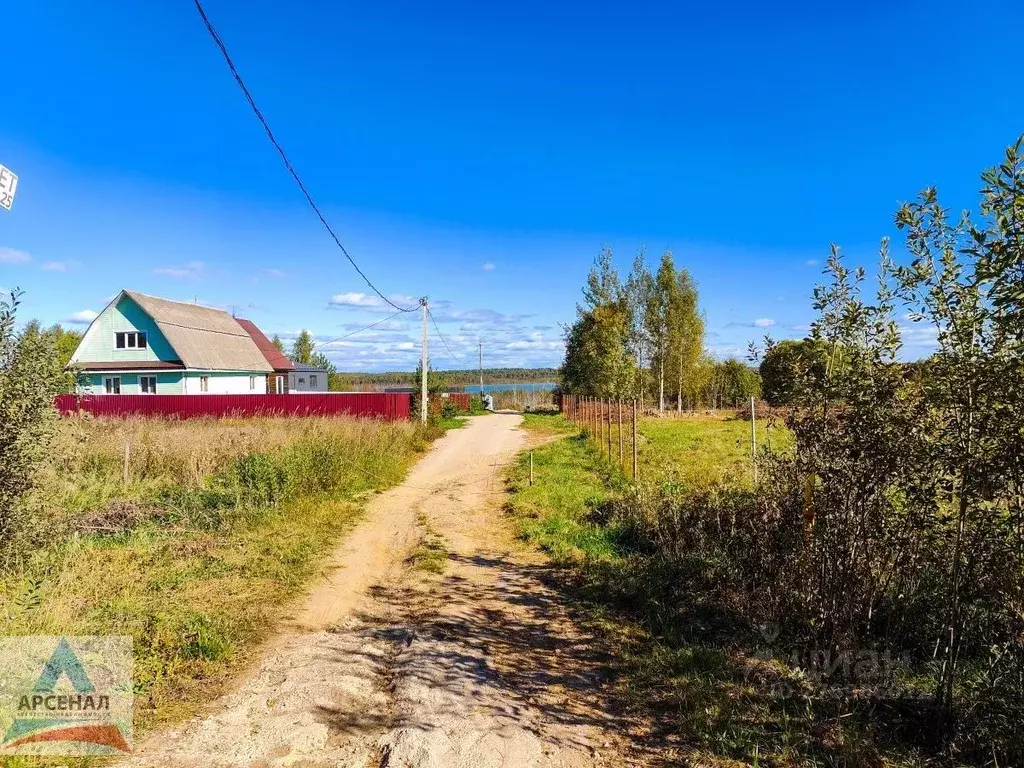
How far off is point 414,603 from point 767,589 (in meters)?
3.49

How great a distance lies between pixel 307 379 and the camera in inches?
1747

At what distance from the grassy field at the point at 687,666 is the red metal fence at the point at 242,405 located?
1560 centimetres

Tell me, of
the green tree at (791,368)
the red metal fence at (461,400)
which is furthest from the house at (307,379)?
the green tree at (791,368)

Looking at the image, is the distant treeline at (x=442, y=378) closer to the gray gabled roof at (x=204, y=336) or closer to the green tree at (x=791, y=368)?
the gray gabled roof at (x=204, y=336)

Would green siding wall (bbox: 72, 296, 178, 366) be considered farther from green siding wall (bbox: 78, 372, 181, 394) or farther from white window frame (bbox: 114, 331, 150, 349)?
green siding wall (bbox: 78, 372, 181, 394)

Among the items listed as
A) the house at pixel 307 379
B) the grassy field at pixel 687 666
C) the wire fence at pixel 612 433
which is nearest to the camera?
the grassy field at pixel 687 666

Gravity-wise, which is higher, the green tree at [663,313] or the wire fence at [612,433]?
the green tree at [663,313]

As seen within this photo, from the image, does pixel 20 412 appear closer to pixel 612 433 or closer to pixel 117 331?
pixel 612 433

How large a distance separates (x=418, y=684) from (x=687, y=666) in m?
2.04

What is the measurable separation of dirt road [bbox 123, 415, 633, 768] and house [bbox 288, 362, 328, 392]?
38.9 meters

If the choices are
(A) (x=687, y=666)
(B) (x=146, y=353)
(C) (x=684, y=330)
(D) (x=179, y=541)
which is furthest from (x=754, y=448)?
(B) (x=146, y=353)

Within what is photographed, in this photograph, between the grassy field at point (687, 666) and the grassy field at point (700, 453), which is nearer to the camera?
the grassy field at point (687, 666)

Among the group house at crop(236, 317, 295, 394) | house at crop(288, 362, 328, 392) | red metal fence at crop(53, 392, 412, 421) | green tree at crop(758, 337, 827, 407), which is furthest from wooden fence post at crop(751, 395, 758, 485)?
house at crop(288, 362, 328, 392)

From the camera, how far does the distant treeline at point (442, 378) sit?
174ft
